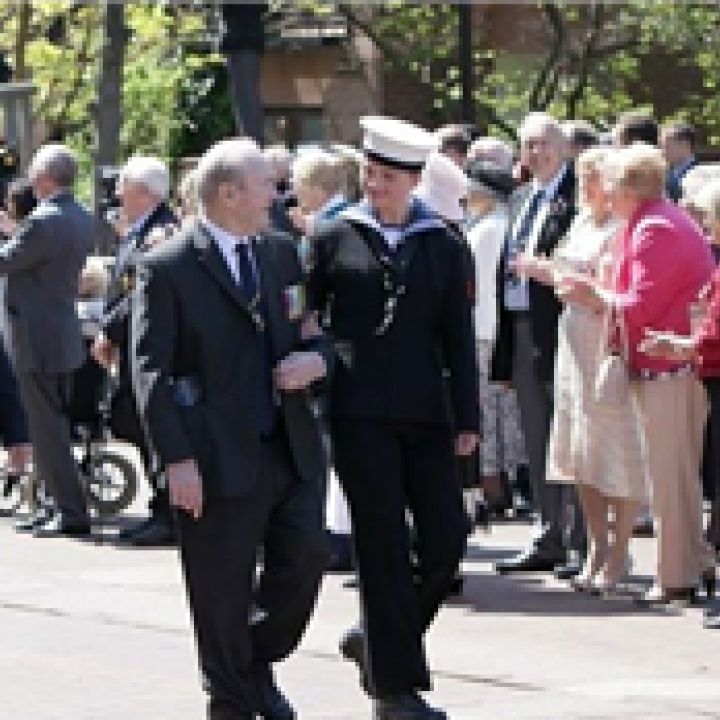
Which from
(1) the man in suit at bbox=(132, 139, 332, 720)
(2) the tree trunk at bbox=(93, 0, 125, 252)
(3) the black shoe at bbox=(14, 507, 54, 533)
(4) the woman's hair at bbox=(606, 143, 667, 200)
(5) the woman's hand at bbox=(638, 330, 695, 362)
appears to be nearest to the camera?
(1) the man in suit at bbox=(132, 139, 332, 720)

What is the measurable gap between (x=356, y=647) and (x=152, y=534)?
5.97 metres

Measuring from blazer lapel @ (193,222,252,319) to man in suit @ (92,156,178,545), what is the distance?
5133mm

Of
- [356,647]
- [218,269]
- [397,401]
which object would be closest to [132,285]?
[356,647]

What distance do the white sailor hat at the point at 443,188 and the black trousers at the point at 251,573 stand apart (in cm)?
334

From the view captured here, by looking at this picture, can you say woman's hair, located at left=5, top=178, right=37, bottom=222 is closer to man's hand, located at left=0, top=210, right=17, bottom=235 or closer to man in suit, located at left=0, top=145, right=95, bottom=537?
man's hand, located at left=0, top=210, right=17, bottom=235

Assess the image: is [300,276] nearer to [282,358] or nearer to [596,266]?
[282,358]

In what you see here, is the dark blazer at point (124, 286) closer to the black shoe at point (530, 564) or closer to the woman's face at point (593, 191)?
the black shoe at point (530, 564)

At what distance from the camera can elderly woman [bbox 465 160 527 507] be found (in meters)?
15.2

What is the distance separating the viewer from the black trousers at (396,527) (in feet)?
32.1

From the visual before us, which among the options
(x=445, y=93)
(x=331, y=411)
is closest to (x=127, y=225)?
(x=331, y=411)

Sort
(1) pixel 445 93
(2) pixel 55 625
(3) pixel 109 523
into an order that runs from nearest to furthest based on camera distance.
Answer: (2) pixel 55 625 < (3) pixel 109 523 < (1) pixel 445 93

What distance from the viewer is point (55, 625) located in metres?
12.4

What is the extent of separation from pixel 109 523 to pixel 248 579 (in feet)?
25.5

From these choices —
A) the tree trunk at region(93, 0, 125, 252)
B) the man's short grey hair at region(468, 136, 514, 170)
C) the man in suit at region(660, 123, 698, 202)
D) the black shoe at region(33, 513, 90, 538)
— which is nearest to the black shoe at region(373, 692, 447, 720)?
the man's short grey hair at region(468, 136, 514, 170)
